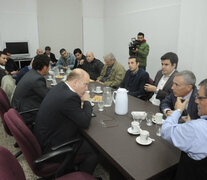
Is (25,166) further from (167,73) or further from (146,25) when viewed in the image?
(146,25)

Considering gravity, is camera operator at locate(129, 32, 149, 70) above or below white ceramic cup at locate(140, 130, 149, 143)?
above

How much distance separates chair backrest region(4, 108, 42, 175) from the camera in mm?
1272

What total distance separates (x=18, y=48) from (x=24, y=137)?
577 cm

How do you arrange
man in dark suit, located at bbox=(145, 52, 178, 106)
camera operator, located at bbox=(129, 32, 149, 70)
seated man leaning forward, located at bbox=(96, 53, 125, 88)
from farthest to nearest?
1. camera operator, located at bbox=(129, 32, 149, 70)
2. seated man leaning forward, located at bbox=(96, 53, 125, 88)
3. man in dark suit, located at bbox=(145, 52, 178, 106)

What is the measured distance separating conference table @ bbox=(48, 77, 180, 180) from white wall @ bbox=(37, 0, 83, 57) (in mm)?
5921

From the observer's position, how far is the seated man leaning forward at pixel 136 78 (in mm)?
2896

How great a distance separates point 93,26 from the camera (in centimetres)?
762

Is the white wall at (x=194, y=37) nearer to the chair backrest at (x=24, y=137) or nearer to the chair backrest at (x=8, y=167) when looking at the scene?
the chair backrest at (x=24, y=137)

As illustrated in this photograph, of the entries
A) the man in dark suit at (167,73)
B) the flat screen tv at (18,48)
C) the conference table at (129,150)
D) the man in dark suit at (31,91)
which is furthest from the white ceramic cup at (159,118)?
the flat screen tv at (18,48)

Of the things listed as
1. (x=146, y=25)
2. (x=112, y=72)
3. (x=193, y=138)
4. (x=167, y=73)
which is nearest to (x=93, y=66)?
(x=112, y=72)

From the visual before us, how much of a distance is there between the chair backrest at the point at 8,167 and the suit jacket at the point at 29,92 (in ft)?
4.30

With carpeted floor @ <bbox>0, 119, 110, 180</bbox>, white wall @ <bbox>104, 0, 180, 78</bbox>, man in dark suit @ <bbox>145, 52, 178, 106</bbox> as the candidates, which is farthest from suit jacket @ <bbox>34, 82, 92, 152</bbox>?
white wall @ <bbox>104, 0, 180, 78</bbox>

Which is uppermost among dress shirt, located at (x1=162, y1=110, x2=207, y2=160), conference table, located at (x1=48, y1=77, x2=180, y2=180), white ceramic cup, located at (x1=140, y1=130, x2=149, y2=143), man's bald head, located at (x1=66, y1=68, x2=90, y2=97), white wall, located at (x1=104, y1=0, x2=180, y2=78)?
white wall, located at (x1=104, y1=0, x2=180, y2=78)

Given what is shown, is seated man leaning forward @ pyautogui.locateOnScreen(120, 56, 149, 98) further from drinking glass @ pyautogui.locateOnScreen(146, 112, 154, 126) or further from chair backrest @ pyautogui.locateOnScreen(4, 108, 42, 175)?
chair backrest @ pyautogui.locateOnScreen(4, 108, 42, 175)
